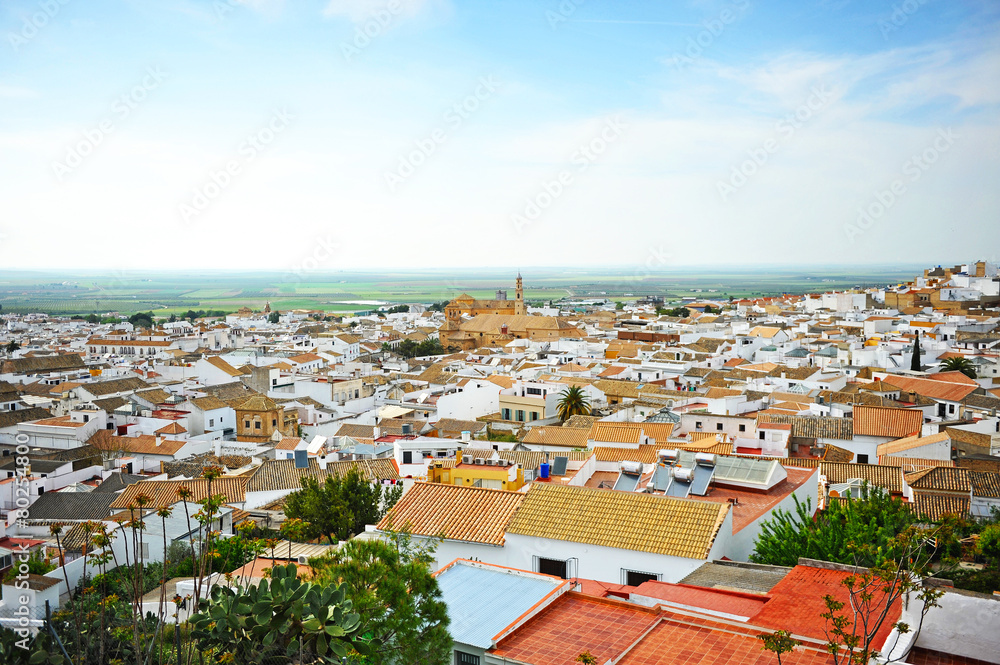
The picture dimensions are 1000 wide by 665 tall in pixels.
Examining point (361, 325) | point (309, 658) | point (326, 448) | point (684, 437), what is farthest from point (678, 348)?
point (361, 325)

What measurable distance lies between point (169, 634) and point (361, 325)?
7694 centimetres

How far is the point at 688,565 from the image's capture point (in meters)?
9.20

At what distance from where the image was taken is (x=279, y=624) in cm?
562

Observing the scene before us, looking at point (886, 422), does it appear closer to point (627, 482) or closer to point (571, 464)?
point (571, 464)

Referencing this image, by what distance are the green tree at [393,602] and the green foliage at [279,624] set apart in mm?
301

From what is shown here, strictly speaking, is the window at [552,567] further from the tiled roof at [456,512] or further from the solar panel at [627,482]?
the solar panel at [627,482]

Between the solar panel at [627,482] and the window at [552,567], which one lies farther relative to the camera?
the solar panel at [627,482]

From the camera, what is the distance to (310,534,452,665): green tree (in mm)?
6012

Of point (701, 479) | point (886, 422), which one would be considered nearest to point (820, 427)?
point (886, 422)

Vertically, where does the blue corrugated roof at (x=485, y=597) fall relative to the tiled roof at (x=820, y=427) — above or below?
above

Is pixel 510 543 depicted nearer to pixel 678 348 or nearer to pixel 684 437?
pixel 684 437

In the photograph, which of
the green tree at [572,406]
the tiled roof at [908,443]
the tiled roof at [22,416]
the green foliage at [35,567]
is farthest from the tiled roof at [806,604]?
the tiled roof at [22,416]

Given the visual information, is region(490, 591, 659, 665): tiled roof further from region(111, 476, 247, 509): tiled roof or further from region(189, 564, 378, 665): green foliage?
region(111, 476, 247, 509): tiled roof

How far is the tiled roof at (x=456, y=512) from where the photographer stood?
10.5 meters
